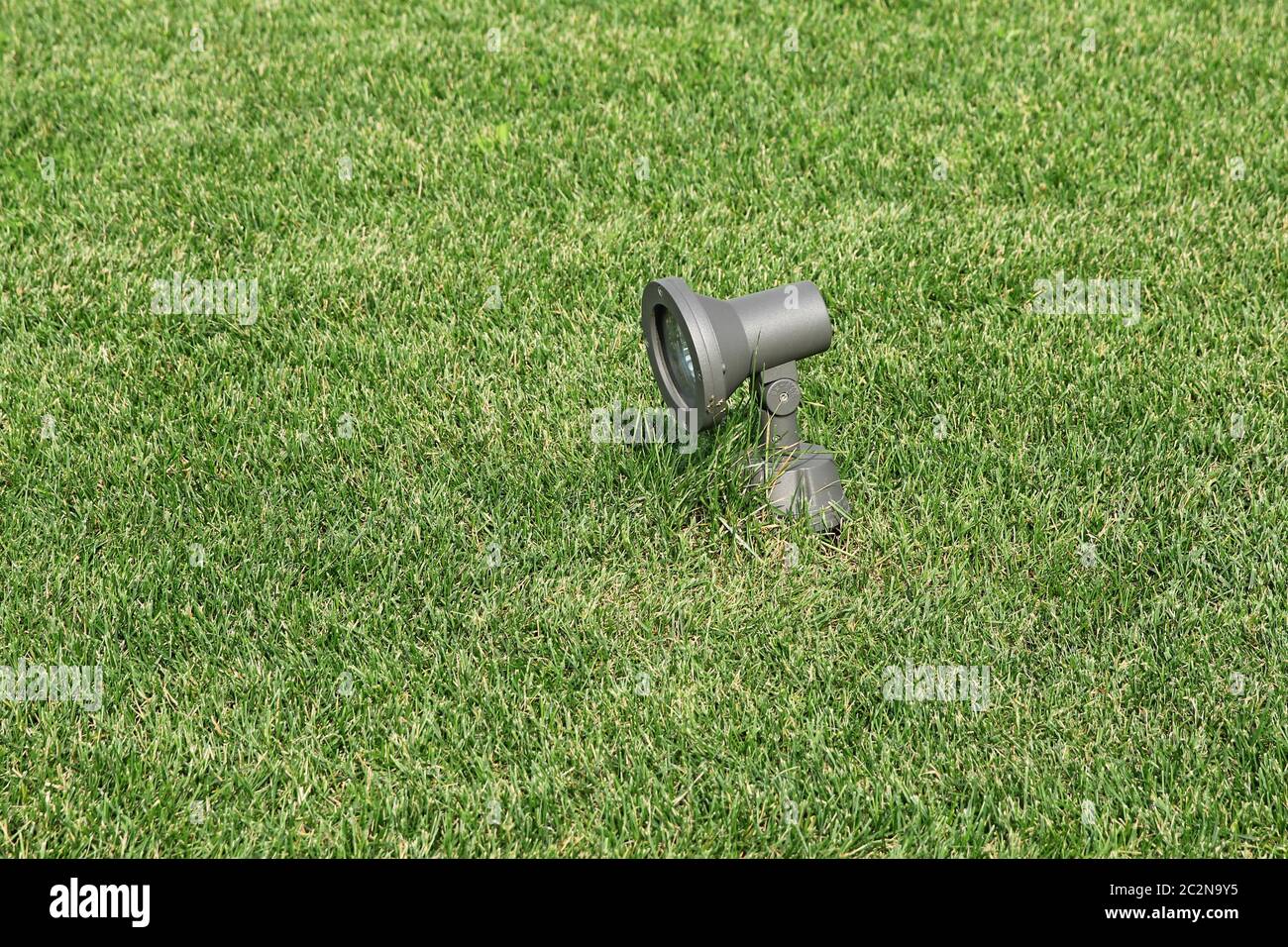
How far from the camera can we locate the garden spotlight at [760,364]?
290 cm

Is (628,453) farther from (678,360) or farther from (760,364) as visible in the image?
(760,364)

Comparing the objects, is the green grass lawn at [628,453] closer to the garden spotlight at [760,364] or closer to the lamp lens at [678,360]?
the garden spotlight at [760,364]

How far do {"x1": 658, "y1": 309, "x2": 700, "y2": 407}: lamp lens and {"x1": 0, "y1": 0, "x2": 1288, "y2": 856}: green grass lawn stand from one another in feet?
0.81

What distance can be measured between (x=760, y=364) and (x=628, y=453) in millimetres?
558

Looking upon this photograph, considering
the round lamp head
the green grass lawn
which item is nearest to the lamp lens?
the round lamp head

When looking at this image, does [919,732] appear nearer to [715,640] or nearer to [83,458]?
[715,640]

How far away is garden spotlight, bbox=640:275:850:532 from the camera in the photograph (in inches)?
114

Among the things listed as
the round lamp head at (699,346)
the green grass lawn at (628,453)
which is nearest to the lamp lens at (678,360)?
the round lamp head at (699,346)

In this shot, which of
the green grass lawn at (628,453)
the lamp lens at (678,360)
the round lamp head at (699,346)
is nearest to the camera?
the green grass lawn at (628,453)

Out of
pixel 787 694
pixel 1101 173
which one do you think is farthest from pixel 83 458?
pixel 1101 173

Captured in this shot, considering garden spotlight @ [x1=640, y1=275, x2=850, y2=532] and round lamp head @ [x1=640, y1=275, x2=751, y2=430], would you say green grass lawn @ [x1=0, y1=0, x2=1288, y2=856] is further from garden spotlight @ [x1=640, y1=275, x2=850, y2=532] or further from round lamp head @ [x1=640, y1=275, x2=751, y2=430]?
round lamp head @ [x1=640, y1=275, x2=751, y2=430]

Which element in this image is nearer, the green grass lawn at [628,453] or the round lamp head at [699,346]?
the green grass lawn at [628,453]

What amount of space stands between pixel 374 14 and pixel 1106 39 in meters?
3.76

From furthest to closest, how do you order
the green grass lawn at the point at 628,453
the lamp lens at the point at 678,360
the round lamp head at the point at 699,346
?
the lamp lens at the point at 678,360
the round lamp head at the point at 699,346
the green grass lawn at the point at 628,453
